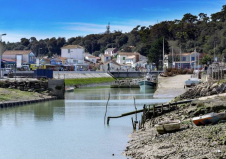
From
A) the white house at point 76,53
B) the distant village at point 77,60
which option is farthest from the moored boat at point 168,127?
the white house at point 76,53

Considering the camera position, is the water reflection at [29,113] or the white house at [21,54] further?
the white house at [21,54]

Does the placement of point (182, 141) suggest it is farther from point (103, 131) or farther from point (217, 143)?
point (103, 131)

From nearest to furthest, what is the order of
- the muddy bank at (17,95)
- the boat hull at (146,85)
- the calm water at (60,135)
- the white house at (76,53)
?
the calm water at (60,135) < the muddy bank at (17,95) < the boat hull at (146,85) < the white house at (76,53)

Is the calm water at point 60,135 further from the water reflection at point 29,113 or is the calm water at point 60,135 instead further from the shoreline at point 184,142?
the shoreline at point 184,142

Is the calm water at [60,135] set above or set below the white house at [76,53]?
below

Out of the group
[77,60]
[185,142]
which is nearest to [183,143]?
[185,142]

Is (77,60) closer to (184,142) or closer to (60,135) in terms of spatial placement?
(60,135)

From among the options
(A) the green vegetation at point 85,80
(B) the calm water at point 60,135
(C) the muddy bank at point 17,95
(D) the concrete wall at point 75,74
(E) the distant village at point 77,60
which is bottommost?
(B) the calm water at point 60,135

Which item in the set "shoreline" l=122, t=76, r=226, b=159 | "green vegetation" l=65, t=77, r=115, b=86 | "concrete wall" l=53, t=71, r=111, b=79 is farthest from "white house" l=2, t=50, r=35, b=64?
"shoreline" l=122, t=76, r=226, b=159

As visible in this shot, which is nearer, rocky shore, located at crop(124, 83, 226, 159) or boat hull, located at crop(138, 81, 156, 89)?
rocky shore, located at crop(124, 83, 226, 159)

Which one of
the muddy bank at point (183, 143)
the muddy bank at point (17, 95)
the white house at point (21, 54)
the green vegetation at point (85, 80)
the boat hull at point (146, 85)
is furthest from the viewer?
the white house at point (21, 54)

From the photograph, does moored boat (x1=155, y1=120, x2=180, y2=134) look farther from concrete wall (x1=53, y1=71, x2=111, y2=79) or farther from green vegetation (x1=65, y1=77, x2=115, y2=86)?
concrete wall (x1=53, y1=71, x2=111, y2=79)

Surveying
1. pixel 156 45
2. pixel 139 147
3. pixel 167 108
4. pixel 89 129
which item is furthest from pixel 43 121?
pixel 156 45

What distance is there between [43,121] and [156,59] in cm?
12341
